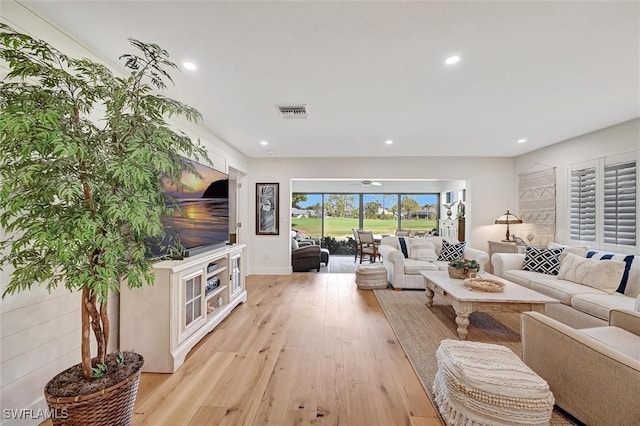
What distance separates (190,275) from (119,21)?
1948 millimetres

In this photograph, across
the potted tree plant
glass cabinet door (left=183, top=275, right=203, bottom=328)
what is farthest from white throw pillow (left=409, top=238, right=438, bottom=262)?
the potted tree plant

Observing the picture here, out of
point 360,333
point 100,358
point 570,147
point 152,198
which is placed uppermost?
point 570,147

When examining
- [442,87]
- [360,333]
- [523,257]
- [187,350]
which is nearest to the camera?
[187,350]

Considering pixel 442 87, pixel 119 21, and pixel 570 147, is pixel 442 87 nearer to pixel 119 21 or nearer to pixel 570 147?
pixel 119 21

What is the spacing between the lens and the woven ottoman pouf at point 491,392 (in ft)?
4.69

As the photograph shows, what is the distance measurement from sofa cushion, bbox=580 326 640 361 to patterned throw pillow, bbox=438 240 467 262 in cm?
280

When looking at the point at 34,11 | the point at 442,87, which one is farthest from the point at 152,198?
the point at 442,87

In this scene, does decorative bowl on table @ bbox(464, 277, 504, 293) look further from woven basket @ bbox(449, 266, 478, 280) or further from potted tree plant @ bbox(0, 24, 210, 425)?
potted tree plant @ bbox(0, 24, 210, 425)

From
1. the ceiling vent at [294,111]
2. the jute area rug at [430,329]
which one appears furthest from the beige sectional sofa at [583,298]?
the ceiling vent at [294,111]

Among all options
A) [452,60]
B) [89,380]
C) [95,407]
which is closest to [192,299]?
[89,380]

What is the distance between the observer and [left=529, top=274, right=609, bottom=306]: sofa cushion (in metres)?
2.89

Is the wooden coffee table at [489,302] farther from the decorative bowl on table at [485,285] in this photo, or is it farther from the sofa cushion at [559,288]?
the sofa cushion at [559,288]

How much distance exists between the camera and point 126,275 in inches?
55.6

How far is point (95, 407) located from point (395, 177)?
542 cm
